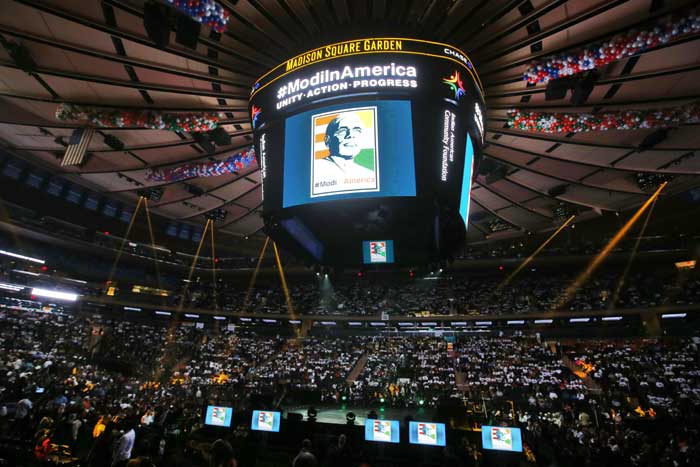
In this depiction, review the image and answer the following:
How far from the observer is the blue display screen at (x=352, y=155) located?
7.89 m

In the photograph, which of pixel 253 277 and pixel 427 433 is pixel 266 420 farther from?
pixel 253 277

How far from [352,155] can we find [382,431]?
9.42 m

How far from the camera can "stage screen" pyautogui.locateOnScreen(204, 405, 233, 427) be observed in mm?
13898

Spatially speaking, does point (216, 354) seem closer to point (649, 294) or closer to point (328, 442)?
point (328, 442)

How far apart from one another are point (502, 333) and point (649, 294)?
11.7 meters

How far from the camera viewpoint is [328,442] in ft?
38.7

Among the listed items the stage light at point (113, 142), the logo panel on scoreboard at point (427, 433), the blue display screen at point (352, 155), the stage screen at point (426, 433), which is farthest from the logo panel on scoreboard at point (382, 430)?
the stage light at point (113, 142)

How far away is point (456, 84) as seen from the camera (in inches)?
330

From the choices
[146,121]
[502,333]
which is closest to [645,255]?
[502,333]

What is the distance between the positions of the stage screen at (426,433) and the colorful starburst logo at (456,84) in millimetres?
10101

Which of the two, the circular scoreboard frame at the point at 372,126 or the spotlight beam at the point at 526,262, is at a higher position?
the spotlight beam at the point at 526,262

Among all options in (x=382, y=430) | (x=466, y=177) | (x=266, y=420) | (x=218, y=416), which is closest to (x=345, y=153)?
(x=466, y=177)

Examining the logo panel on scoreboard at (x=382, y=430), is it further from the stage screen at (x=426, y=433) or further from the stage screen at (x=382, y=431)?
the stage screen at (x=426, y=433)

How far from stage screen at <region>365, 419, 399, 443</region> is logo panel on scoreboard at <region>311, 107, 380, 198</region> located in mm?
8592
